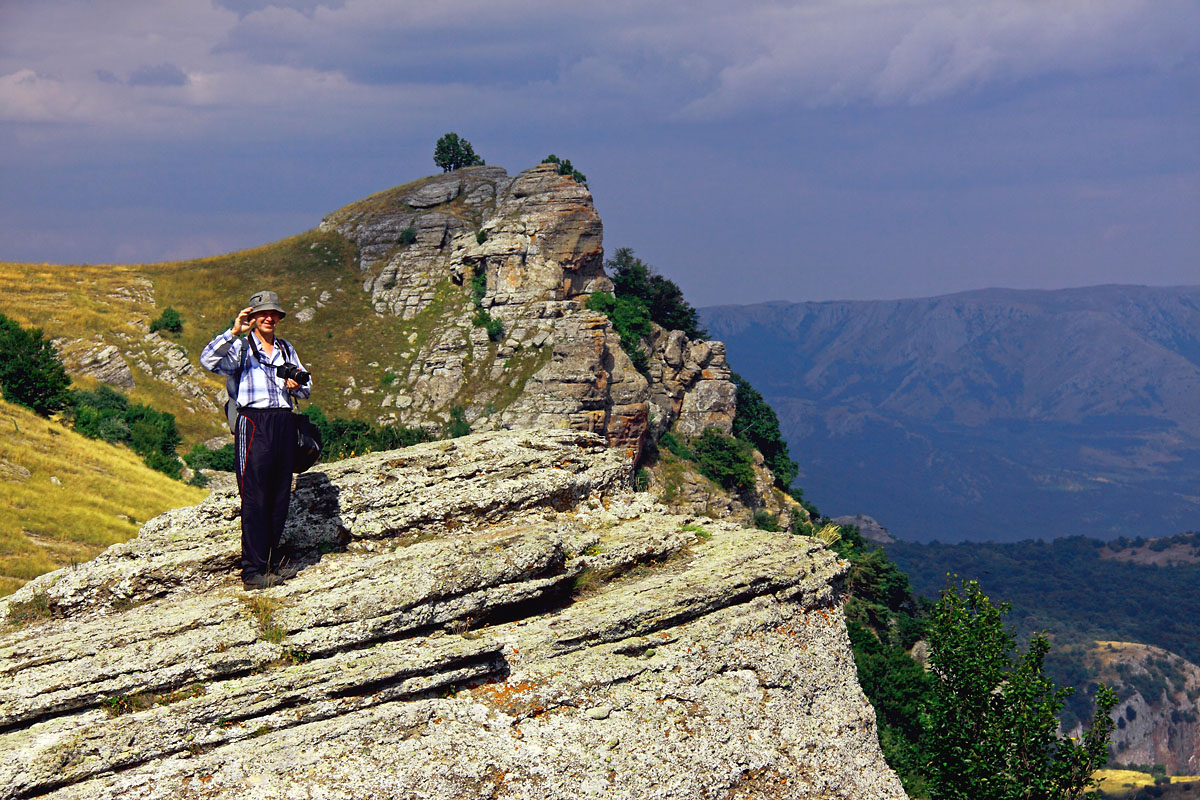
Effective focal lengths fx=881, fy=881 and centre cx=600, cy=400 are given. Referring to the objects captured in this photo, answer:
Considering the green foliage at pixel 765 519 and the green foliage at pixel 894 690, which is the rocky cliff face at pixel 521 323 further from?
the green foliage at pixel 894 690

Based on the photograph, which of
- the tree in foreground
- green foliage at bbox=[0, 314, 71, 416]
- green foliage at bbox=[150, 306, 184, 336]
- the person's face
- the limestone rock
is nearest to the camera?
the person's face

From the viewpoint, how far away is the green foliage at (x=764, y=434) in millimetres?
80688

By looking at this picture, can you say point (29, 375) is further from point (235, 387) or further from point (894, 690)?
point (894, 690)

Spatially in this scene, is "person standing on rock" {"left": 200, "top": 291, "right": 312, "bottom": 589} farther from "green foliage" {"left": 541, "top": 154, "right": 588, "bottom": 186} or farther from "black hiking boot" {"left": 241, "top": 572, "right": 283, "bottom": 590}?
"green foliage" {"left": 541, "top": 154, "right": 588, "bottom": 186}

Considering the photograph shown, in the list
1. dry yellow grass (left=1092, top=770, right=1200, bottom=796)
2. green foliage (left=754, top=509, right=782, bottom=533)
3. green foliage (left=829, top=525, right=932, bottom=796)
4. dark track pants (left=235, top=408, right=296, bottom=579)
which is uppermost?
dark track pants (left=235, top=408, right=296, bottom=579)

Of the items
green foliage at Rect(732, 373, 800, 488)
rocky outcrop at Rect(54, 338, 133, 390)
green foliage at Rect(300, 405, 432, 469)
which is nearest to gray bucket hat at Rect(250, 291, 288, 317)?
green foliage at Rect(300, 405, 432, 469)

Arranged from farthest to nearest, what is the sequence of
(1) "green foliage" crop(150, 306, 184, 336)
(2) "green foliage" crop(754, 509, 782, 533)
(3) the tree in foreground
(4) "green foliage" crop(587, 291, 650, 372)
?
1. (4) "green foliage" crop(587, 291, 650, 372)
2. (1) "green foliage" crop(150, 306, 184, 336)
3. (2) "green foliage" crop(754, 509, 782, 533)
4. (3) the tree in foreground

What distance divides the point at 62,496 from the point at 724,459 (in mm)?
52612

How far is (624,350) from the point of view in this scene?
7225 cm

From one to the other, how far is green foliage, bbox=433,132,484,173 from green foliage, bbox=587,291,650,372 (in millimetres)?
29610

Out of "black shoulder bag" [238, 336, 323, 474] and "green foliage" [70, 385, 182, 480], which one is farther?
"green foliage" [70, 385, 182, 480]

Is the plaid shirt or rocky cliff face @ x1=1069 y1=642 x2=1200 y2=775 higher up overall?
the plaid shirt

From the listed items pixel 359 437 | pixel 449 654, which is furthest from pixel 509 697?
pixel 359 437

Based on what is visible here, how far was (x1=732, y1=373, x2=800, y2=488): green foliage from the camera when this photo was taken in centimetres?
8069
